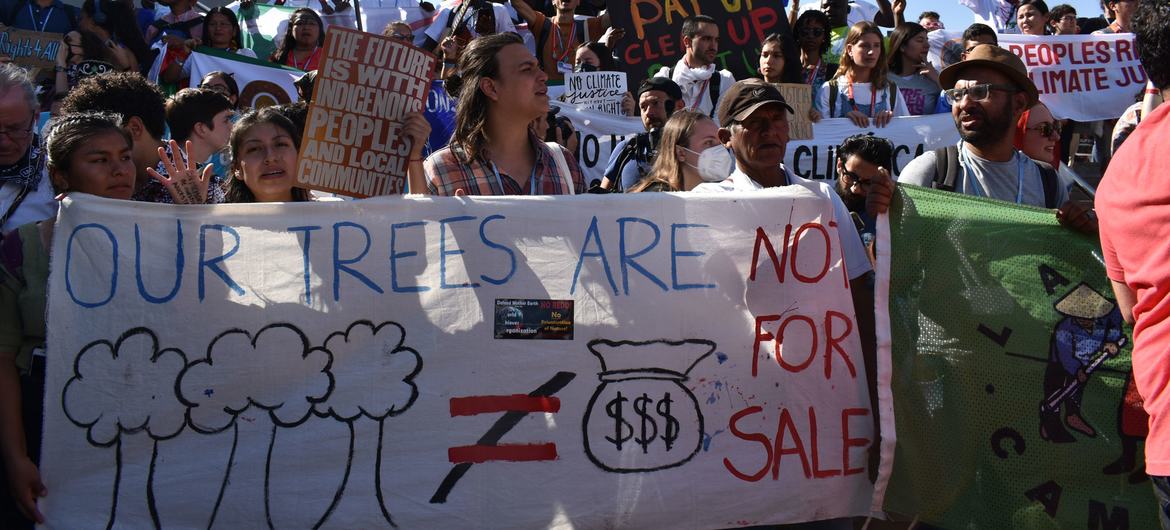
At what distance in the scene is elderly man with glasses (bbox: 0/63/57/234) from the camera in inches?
145

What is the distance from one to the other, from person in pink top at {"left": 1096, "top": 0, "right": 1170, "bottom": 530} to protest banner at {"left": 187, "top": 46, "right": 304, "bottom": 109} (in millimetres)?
6634

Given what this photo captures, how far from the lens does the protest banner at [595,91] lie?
25.3ft

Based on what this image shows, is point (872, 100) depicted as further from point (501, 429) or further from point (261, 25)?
point (261, 25)

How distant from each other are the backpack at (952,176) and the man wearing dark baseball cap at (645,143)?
6.32 feet

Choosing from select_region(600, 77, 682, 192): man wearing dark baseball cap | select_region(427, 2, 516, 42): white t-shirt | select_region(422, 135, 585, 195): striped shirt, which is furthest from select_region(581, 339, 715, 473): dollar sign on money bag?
select_region(427, 2, 516, 42): white t-shirt

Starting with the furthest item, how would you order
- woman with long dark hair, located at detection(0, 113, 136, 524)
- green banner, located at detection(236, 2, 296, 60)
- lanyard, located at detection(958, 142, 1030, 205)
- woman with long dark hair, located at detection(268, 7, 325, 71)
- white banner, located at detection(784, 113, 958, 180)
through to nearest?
1. green banner, located at detection(236, 2, 296, 60)
2. woman with long dark hair, located at detection(268, 7, 325, 71)
3. white banner, located at detection(784, 113, 958, 180)
4. lanyard, located at detection(958, 142, 1030, 205)
5. woman with long dark hair, located at detection(0, 113, 136, 524)

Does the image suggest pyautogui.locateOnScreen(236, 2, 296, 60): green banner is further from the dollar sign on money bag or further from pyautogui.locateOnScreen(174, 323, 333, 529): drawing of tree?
the dollar sign on money bag

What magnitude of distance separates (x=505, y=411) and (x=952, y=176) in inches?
67.5

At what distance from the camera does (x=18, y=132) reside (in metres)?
3.72

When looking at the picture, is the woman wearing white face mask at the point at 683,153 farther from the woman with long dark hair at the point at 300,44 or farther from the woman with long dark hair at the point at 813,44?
the woman with long dark hair at the point at 300,44

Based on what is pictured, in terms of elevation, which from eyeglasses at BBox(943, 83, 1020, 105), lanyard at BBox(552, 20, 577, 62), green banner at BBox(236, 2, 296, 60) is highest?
green banner at BBox(236, 2, 296, 60)

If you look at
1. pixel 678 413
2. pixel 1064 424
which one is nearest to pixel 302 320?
pixel 678 413

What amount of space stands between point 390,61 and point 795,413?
1.70 metres

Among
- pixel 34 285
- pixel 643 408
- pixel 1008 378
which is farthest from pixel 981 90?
pixel 34 285
